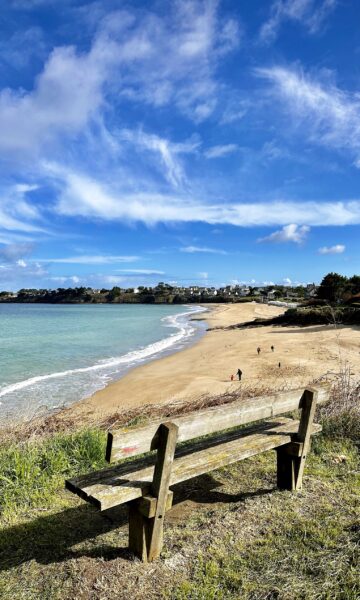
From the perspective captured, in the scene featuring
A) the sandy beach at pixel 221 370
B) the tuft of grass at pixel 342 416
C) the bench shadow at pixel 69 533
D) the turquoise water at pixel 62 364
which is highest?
the tuft of grass at pixel 342 416

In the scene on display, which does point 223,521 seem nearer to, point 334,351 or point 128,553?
point 128,553

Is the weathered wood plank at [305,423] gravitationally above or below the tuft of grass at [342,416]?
above

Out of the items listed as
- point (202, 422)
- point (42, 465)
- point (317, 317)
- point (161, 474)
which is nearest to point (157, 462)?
point (161, 474)

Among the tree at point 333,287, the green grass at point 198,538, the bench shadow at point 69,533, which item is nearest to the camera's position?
the green grass at point 198,538

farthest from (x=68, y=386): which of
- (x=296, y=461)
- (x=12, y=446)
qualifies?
(x=296, y=461)

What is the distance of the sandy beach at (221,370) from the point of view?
12.8m

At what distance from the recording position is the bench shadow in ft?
11.2

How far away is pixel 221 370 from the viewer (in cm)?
1711

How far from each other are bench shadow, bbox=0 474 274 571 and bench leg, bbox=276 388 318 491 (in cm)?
28

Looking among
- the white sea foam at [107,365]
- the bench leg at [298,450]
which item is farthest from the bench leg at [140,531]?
the white sea foam at [107,365]

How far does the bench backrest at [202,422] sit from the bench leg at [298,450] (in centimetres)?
11

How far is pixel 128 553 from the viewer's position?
3.42 m

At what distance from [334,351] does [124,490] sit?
18.1 metres

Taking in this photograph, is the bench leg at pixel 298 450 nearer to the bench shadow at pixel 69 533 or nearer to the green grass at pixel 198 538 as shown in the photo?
the green grass at pixel 198 538
